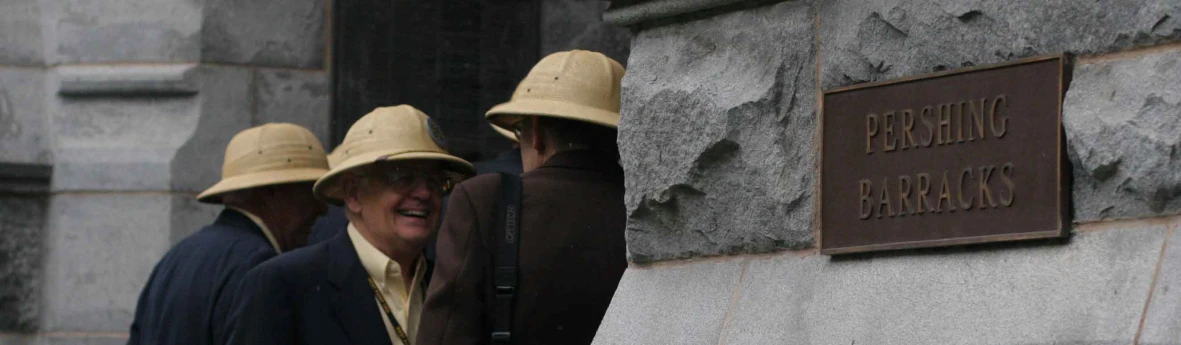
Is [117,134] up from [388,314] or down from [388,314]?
up

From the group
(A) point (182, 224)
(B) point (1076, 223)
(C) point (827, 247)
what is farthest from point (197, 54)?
(B) point (1076, 223)

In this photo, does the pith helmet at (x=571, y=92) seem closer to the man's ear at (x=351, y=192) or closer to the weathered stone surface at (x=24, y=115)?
the man's ear at (x=351, y=192)

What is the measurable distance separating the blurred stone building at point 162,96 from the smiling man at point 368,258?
2.34 metres

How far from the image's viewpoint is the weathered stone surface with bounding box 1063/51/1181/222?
3633mm

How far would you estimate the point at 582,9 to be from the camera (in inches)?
347

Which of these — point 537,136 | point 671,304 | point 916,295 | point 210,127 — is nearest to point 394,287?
point 537,136

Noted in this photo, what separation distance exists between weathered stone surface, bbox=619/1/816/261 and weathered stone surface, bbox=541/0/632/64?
3950 millimetres

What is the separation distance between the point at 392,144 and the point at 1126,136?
281 cm

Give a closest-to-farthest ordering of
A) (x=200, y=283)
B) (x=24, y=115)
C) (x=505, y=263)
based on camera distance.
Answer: (x=505, y=263), (x=200, y=283), (x=24, y=115)

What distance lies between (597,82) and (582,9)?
3.50m

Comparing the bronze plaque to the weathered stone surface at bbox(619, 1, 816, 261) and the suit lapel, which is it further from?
the suit lapel

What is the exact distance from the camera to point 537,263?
16.2 feet

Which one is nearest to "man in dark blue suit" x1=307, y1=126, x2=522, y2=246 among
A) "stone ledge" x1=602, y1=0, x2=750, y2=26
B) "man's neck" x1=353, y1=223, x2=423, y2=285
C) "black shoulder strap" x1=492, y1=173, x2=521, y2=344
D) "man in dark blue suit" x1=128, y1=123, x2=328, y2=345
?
"man in dark blue suit" x1=128, y1=123, x2=328, y2=345

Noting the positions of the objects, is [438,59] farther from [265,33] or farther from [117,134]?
[117,134]
